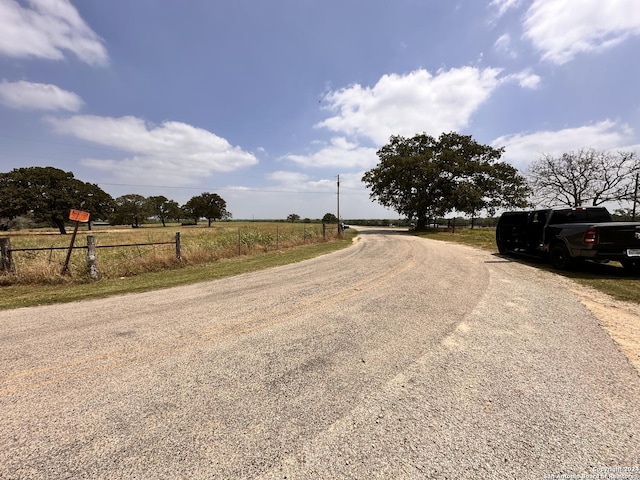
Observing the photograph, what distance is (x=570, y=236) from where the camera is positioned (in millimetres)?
8492

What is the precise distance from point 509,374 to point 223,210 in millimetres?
86479

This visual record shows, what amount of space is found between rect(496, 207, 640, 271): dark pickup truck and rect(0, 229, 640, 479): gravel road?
3.73 metres

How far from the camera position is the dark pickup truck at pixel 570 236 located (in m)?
7.54

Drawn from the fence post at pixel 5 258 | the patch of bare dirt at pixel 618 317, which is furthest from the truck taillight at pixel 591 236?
the fence post at pixel 5 258

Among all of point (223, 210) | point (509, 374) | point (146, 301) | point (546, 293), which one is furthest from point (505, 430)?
point (223, 210)

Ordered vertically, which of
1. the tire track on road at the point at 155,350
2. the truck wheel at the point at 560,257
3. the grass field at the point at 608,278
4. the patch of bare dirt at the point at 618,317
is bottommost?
the tire track on road at the point at 155,350

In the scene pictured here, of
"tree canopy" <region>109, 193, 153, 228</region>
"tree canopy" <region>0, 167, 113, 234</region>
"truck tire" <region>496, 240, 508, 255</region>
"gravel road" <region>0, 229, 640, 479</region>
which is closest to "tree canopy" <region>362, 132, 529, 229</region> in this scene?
"truck tire" <region>496, 240, 508, 255</region>

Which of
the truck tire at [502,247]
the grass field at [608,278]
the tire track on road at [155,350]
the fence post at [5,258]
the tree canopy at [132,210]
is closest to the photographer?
the tire track on road at [155,350]

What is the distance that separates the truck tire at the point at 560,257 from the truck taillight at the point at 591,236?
0.84 metres

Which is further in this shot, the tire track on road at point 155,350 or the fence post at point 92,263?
the fence post at point 92,263

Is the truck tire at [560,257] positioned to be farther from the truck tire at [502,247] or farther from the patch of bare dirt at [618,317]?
the truck tire at [502,247]

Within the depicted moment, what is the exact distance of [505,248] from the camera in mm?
12922

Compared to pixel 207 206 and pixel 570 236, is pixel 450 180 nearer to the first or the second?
pixel 570 236

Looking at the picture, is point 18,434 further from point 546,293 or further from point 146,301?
point 546,293
